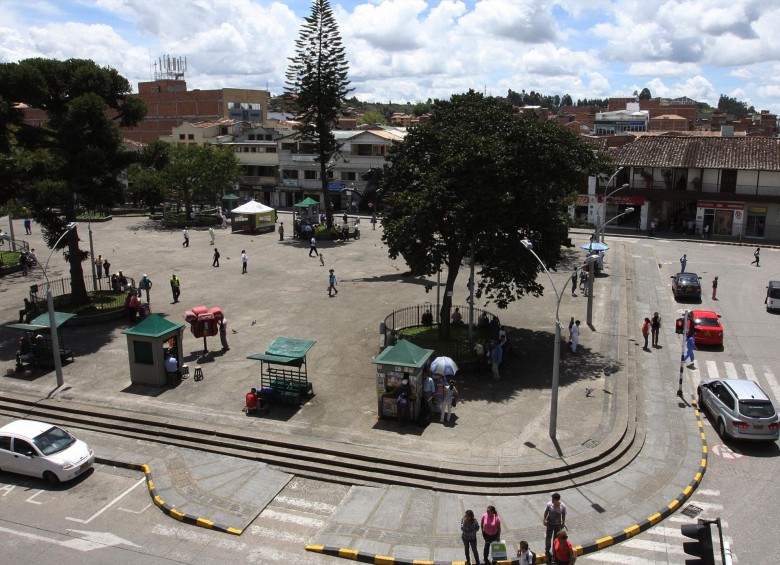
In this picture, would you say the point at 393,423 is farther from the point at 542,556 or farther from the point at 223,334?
the point at 223,334

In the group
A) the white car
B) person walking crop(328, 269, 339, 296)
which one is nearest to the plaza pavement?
person walking crop(328, 269, 339, 296)

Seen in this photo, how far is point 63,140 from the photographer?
28938 millimetres

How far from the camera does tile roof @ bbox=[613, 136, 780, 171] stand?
171 ft

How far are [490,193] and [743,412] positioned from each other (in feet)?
34.0

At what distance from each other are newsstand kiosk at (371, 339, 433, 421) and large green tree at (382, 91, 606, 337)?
5.60 metres

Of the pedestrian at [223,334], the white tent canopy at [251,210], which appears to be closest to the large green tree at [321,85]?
the white tent canopy at [251,210]

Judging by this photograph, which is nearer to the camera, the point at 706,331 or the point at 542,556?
the point at 542,556

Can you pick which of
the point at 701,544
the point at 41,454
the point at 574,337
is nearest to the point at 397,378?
the point at 574,337

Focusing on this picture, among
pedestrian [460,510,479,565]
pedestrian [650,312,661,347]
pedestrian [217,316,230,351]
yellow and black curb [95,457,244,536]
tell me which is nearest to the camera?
pedestrian [460,510,479,565]

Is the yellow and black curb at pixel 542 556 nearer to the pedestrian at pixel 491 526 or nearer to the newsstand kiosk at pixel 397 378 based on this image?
the pedestrian at pixel 491 526

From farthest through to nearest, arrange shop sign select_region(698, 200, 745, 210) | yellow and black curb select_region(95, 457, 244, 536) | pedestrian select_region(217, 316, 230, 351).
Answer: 1. shop sign select_region(698, 200, 745, 210)
2. pedestrian select_region(217, 316, 230, 351)
3. yellow and black curb select_region(95, 457, 244, 536)

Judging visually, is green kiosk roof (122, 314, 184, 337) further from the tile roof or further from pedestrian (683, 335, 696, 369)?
the tile roof

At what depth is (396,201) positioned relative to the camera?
2492cm

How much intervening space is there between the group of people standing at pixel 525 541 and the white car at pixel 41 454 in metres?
10.3
